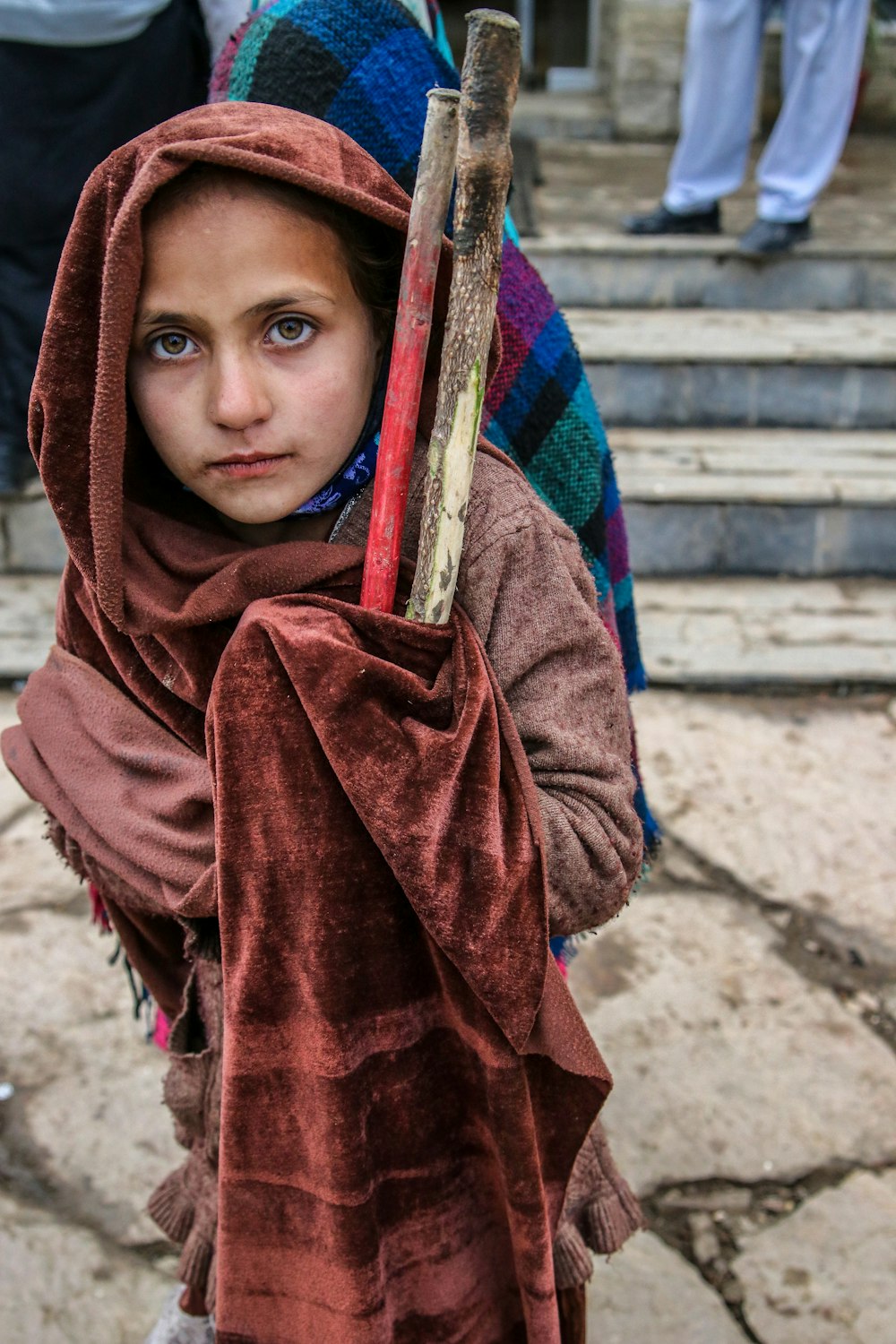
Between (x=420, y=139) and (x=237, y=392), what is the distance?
0.51 m

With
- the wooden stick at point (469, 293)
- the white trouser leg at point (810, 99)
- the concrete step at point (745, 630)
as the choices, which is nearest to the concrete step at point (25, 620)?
the concrete step at point (745, 630)

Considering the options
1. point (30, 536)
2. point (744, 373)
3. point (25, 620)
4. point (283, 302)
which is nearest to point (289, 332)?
point (283, 302)

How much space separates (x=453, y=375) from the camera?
0.95 m

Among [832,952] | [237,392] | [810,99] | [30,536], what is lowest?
[832,952]

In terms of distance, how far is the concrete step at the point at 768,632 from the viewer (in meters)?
3.42

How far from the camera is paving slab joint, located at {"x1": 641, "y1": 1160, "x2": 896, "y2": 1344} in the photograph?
1.95 m

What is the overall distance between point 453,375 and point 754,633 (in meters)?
2.79

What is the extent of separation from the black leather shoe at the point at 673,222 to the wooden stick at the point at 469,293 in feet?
13.1

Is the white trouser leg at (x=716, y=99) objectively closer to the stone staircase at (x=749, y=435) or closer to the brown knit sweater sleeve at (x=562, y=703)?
the stone staircase at (x=749, y=435)

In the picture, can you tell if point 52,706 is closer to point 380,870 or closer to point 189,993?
point 189,993

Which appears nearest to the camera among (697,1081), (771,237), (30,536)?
(697,1081)

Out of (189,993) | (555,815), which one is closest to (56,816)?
(189,993)

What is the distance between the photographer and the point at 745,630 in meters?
3.60

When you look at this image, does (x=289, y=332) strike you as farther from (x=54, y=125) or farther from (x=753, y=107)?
(x=753, y=107)
